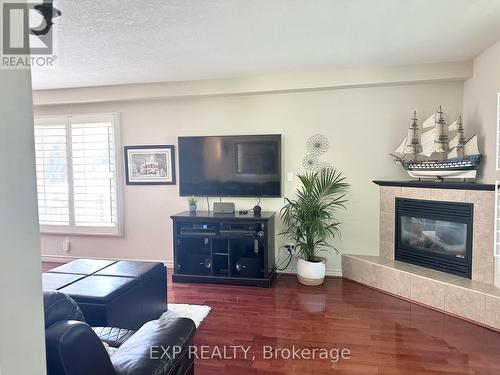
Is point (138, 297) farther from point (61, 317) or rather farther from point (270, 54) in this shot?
point (270, 54)

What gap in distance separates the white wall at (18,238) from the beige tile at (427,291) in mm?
3439

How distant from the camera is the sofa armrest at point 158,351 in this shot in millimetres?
1325

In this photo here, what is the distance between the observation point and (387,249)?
402cm

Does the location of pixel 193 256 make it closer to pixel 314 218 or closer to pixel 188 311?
pixel 188 311

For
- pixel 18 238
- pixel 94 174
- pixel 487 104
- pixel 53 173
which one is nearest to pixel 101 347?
pixel 18 238

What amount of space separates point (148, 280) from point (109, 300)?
0.58 m

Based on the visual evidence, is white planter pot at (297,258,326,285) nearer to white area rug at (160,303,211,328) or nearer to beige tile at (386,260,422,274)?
beige tile at (386,260,422,274)

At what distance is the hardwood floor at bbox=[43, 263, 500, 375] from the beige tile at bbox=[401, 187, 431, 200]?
1.16m

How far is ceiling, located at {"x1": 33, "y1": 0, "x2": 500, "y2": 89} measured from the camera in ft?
7.87

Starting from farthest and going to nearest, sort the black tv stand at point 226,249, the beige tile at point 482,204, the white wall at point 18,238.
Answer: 1. the black tv stand at point 226,249
2. the beige tile at point 482,204
3. the white wall at point 18,238

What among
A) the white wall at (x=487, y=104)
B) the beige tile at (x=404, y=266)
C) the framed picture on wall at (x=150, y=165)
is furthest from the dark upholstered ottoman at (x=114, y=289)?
the white wall at (x=487, y=104)

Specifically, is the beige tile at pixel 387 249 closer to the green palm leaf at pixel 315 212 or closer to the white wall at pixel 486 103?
the green palm leaf at pixel 315 212

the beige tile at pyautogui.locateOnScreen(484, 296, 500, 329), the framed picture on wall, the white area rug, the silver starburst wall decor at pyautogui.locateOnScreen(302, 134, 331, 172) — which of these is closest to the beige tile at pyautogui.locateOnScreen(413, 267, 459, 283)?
the beige tile at pyautogui.locateOnScreen(484, 296, 500, 329)

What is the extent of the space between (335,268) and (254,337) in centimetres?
188
